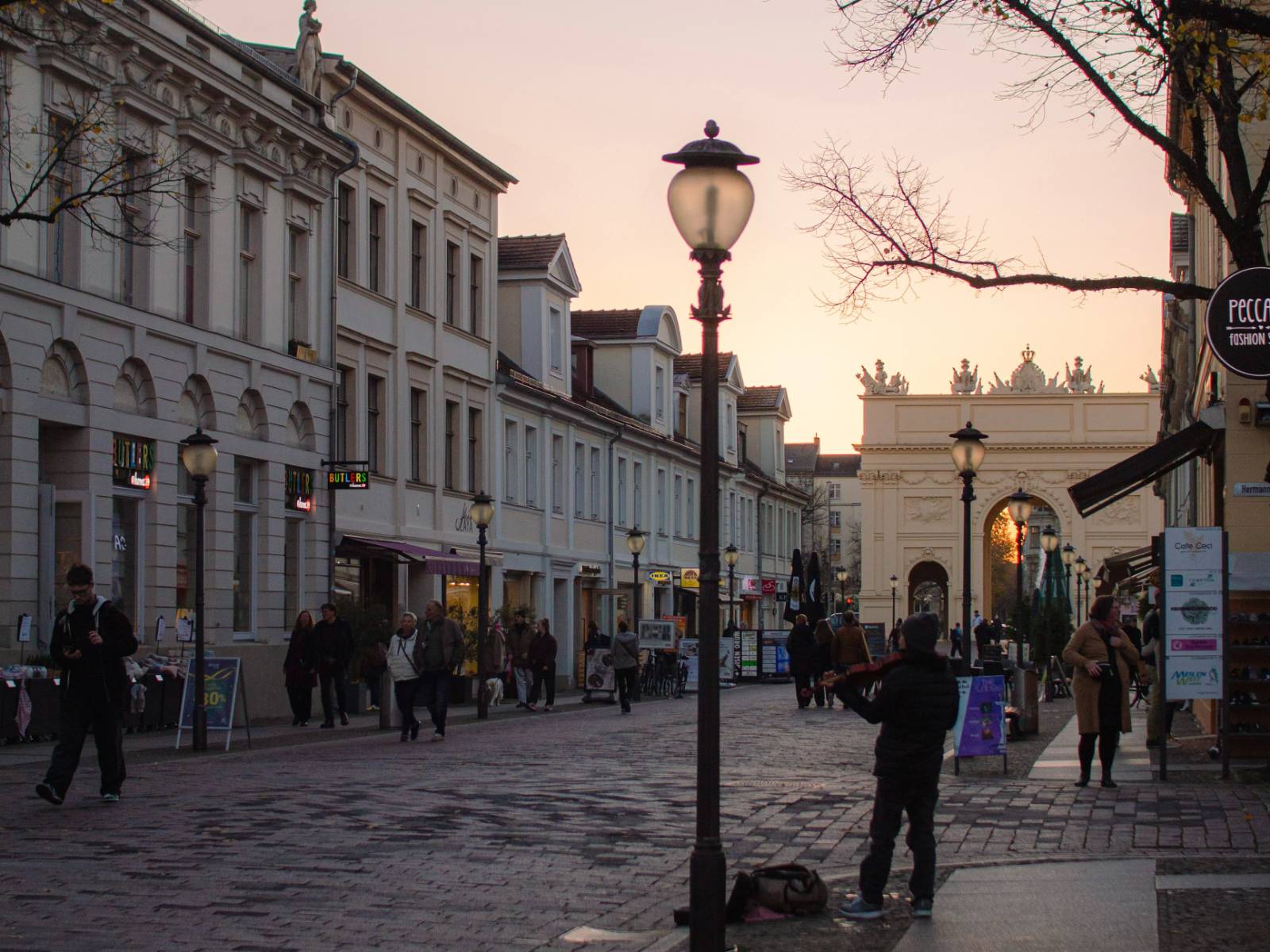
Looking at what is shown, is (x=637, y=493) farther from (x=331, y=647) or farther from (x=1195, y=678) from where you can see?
(x=1195, y=678)

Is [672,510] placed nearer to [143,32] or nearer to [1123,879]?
[143,32]

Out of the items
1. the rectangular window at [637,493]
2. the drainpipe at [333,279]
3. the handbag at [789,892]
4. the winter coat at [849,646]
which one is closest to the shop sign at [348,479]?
the drainpipe at [333,279]

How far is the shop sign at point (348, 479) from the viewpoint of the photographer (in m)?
31.3

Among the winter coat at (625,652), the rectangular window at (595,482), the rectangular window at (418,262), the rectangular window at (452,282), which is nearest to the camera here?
the winter coat at (625,652)

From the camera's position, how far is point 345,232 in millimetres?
34219

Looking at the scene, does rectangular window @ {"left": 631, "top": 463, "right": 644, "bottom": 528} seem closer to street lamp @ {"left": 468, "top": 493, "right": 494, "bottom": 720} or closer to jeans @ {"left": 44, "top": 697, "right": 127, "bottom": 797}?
street lamp @ {"left": 468, "top": 493, "right": 494, "bottom": 720}

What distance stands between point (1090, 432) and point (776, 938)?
75016 mm

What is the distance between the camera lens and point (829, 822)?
45.3 feet

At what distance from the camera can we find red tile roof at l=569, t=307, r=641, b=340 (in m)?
56.5

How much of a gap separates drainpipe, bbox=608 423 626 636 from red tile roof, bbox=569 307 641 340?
17.7 ft

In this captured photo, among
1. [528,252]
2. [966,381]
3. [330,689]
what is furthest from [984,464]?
[330,689]

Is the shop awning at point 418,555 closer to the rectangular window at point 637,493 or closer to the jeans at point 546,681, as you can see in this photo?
the jeans at point 546,681

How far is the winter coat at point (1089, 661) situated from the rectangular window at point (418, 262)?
916 inches

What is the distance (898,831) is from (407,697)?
14.6 metres
